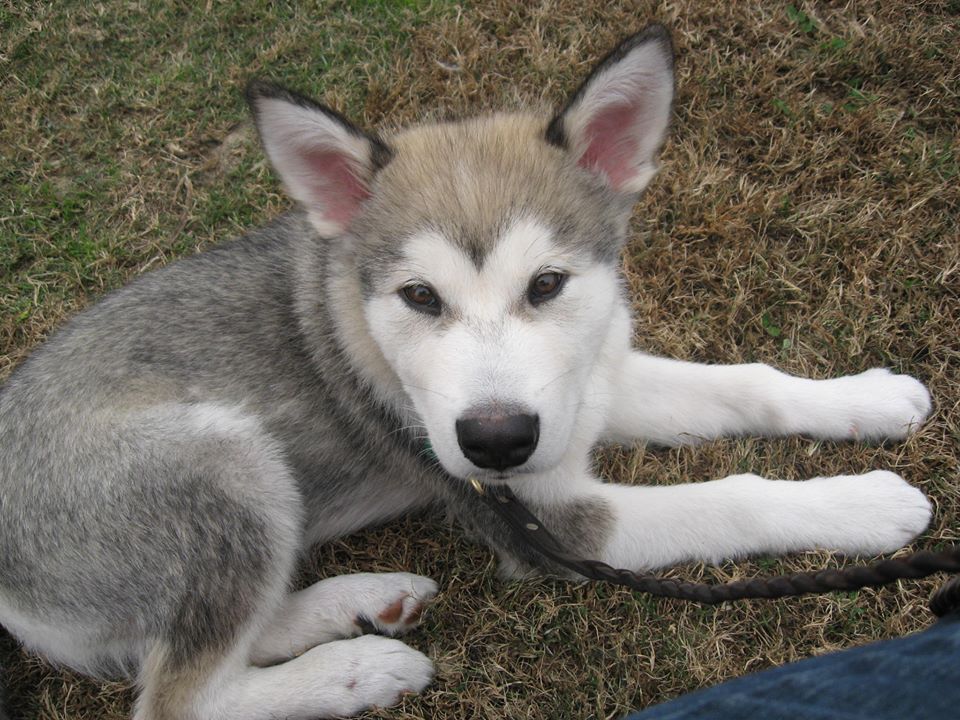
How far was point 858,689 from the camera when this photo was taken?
1472mm

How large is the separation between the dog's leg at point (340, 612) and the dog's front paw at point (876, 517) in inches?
64.7

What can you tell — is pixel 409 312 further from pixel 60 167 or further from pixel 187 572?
pixel 60 167

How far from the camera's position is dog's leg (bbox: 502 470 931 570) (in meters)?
2.70

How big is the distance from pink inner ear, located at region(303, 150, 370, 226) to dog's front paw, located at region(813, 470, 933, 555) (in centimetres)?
209

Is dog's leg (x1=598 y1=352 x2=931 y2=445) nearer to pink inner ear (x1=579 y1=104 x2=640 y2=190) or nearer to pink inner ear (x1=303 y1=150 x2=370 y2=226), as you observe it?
pink inner ear (x1=579 y1=104 x2=640 y2=190)

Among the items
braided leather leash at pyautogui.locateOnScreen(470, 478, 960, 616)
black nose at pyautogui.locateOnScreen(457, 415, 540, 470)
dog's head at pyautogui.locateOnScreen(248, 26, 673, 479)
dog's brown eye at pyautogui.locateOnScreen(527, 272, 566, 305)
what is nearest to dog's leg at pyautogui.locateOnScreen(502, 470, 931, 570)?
braided leather leash at pyautogui.locateOnScreen(470, 478, 960, 616)

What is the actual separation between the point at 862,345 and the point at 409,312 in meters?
A: 2.22

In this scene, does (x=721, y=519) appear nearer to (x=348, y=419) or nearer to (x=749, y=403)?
(x=749, y=403)

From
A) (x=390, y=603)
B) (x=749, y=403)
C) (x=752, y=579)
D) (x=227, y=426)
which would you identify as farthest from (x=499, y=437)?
(x=749, y=403)

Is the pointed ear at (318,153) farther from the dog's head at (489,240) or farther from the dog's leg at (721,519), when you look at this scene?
the dog's leg at (721,519)

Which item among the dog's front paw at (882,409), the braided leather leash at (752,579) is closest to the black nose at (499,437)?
the braided leather leash at (752,579)

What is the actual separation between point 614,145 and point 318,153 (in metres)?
1.02

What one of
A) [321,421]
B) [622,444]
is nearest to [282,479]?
[321,421]

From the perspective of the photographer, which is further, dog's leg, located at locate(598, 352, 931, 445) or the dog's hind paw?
dog's leg, located at locate(598, 352, 931, 445)
